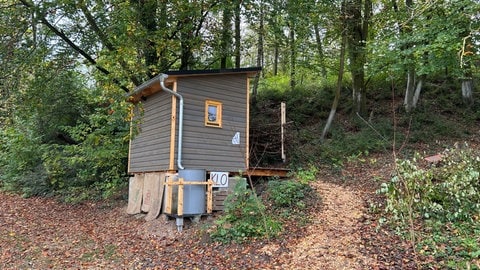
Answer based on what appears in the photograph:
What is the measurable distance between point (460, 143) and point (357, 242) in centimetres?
801

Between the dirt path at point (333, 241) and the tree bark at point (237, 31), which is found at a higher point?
the tree bark at point (237, 31)

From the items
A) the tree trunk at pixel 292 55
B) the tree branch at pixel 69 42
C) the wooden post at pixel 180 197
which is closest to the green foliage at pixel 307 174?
the wooden post at pixel 180 197

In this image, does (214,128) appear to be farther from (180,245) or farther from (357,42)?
(357,42)

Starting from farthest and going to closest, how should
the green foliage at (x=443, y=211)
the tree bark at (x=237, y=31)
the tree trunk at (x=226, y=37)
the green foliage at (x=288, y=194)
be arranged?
1. the tree trunk at (x=226, y=37)
2. the tree bark at (x=237, y=31)
3. the green foliage at (x=288, y=194)
4. the green foliage at (x=443, y=211)

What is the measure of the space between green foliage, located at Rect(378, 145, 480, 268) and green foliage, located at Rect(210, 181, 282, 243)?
7.87ft

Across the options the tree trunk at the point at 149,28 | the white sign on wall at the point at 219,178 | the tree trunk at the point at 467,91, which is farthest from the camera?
the tree trunk at the point at 467,91

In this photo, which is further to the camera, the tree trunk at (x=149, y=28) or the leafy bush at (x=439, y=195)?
the tree trunk at (x=149, y=28)

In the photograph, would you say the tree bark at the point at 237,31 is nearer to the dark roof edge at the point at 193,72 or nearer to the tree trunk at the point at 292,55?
the tree trunk at the point at 292,55

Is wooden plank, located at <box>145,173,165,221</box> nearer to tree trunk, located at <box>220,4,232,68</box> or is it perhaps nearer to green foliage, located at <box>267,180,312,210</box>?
green foliage, located at <box>267,180,312,210</box>

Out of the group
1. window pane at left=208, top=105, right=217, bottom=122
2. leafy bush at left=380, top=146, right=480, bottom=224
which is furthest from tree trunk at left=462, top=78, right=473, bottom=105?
window pane at left=208, top=105, right=217, bottom=122

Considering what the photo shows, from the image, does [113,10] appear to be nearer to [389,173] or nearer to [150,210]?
[150,210]

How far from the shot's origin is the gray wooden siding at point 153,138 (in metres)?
9.51

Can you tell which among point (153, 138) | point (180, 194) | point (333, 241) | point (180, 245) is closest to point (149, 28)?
point (153, 138)

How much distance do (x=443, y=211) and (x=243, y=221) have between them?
3.99 meters
